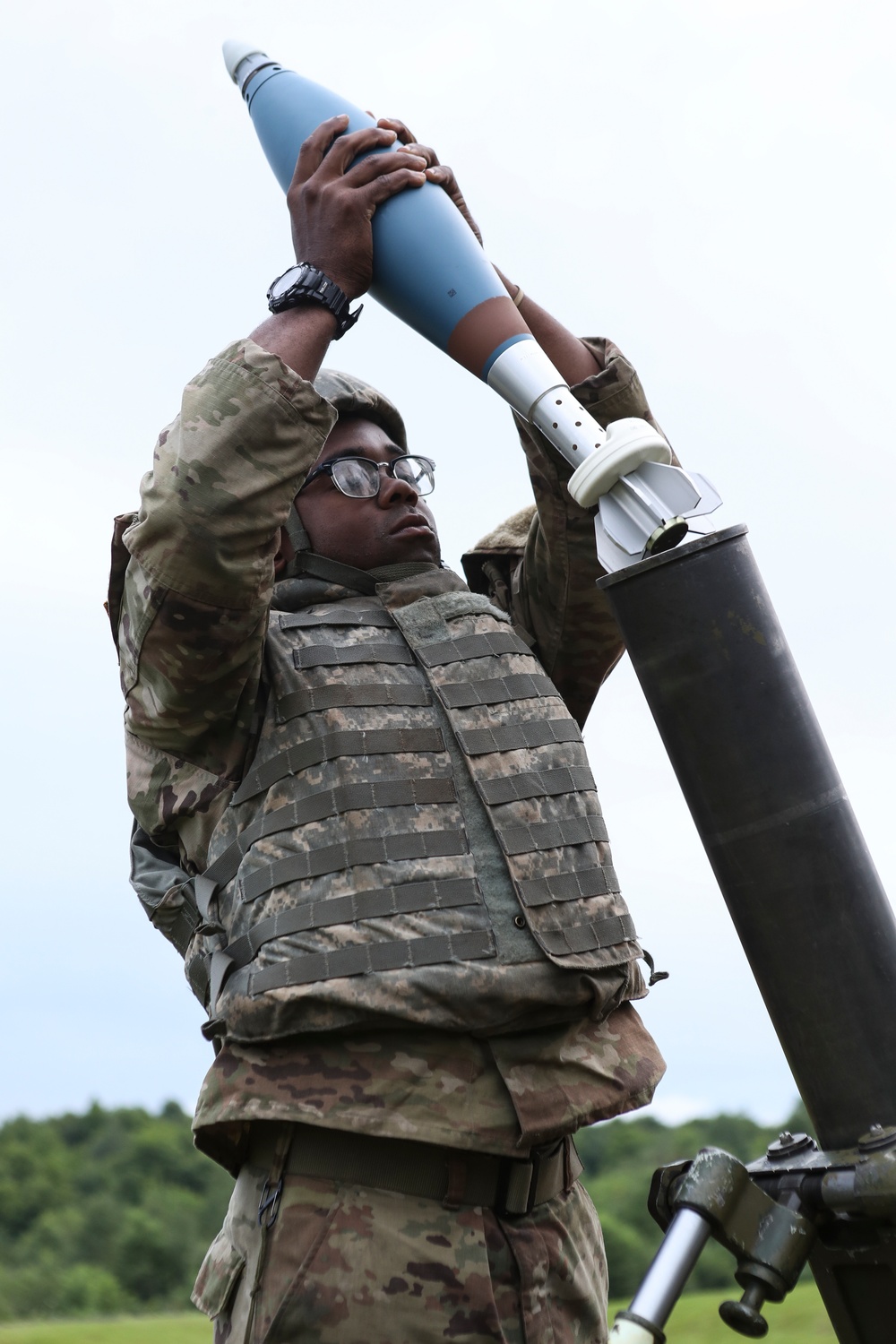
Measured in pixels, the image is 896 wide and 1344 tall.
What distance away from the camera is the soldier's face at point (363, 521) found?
12.7 feet

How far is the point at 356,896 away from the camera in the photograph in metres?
3.17

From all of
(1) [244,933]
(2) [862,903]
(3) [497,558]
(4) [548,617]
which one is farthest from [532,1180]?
(3) [497,558]

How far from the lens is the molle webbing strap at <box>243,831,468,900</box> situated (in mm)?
3209

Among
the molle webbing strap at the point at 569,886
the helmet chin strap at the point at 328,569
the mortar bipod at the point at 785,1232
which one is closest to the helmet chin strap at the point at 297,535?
the helmet chin strap at the point at 328,569

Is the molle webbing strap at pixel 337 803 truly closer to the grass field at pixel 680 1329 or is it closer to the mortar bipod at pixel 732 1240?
the mortar bipod at pixel 732 1240

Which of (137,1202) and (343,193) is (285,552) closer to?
(343,193)

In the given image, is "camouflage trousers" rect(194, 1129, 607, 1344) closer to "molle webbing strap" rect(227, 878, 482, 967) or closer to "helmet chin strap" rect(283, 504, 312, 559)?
"molle webbing strap" rect(227, 878, 482, 967)

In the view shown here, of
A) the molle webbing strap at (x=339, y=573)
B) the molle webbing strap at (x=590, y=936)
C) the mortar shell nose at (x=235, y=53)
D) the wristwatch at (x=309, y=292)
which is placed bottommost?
the molle webbing strap at (x=590, y=936)

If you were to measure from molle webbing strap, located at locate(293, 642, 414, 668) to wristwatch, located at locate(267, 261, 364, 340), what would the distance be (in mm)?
718

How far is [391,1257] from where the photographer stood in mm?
3047

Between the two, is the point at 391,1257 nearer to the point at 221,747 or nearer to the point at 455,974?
the point at 455,974

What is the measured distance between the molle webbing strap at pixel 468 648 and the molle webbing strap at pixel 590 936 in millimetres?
714

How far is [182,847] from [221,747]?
15.6 inches

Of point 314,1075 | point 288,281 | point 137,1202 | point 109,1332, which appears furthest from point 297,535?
point 137,1202
